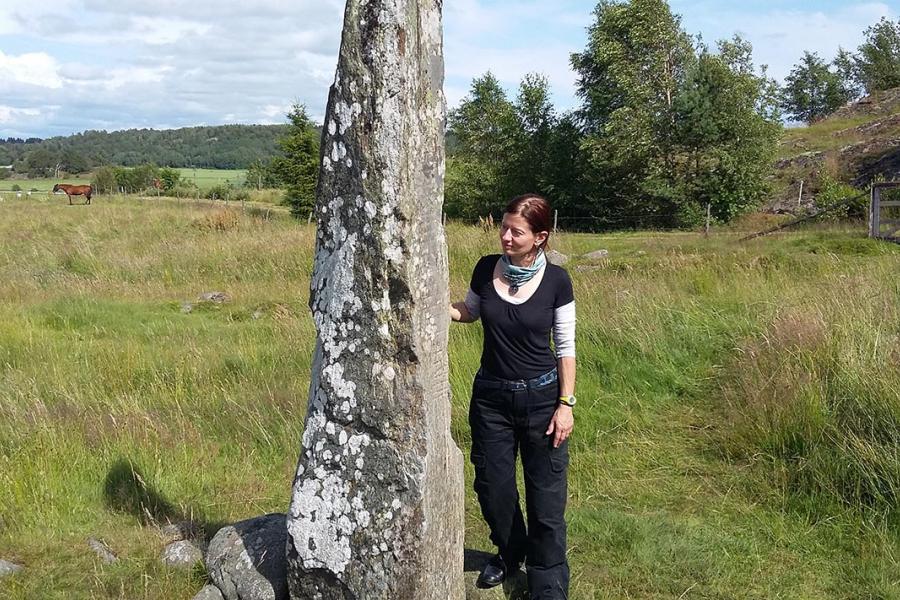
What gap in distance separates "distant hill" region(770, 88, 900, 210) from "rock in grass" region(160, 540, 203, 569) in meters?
28.6

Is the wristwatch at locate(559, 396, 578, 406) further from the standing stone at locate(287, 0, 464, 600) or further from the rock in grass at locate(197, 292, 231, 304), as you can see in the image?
the rock in grass at locate(197, 292, 231, 304)

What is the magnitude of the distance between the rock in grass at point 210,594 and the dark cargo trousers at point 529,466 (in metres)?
1.48

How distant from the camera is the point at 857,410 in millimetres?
5594

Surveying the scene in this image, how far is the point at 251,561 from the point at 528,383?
68.2 inches

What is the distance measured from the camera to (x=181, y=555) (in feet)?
14.3

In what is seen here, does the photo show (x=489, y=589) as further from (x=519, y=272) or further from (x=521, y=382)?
(x=519, y=272)

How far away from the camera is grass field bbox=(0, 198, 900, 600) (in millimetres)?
4477

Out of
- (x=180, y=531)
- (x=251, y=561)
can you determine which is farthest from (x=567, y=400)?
(x=180, y=531)

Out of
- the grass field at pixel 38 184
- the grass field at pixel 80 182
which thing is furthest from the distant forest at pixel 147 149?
the grass field at pixel 38 184

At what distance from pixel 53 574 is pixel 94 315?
718 cm

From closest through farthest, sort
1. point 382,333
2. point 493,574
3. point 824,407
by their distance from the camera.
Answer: point 382,333 → point 493,574 → point 824,407

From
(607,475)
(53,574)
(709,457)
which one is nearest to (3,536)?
(53,574)

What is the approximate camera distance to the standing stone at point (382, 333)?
128 inches

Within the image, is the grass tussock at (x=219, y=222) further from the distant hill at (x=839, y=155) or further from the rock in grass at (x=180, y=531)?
the distant hill at (x=839, y=155)
